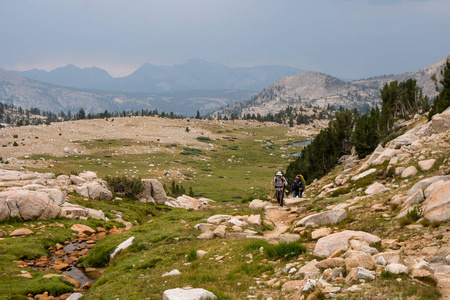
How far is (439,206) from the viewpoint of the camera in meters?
12.2

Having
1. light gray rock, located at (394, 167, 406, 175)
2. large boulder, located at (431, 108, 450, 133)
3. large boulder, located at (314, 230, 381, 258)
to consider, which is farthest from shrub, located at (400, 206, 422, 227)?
large boulder, located at (431, 108, 450, 133)

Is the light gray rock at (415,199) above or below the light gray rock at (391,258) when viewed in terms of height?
above

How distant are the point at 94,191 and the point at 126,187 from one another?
765 cm

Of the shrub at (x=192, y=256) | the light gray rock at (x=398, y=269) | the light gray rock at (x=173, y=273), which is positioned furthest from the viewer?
the shrub at (x=192, y=256)

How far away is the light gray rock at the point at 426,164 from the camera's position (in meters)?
20.8

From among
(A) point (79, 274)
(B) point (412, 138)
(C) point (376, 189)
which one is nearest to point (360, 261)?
(C) point (376, 189)

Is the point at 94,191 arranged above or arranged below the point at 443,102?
below

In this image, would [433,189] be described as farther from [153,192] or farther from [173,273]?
[153,192]

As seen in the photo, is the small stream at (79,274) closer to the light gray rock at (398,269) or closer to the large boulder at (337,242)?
the large boulder at (337,242)

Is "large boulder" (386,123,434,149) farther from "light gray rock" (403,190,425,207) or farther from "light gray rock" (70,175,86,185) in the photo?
"light gray rock" (70,175,86,185)

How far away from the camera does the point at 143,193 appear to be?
5094 centimetres

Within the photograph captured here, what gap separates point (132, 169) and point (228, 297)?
9783 centimetres

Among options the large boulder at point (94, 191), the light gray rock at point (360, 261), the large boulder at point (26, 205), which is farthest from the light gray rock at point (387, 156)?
the large boulder at point (94, 191)

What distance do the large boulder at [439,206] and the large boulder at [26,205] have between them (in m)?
31.4
